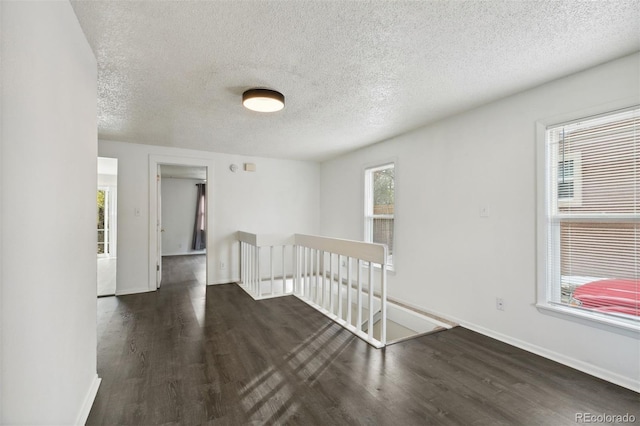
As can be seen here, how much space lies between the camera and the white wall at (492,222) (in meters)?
2.11

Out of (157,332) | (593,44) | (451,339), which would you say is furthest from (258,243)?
(593,44)

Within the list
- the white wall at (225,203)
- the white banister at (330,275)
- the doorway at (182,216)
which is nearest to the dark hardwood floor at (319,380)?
the white banister at (330,275)

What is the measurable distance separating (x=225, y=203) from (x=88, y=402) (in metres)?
3.53

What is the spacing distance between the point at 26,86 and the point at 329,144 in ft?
11.9

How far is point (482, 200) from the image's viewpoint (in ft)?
9.50

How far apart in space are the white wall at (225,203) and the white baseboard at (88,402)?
2637 mm

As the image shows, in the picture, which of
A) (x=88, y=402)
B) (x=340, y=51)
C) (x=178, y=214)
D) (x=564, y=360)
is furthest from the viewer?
(x=178, y=214)

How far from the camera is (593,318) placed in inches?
83.2

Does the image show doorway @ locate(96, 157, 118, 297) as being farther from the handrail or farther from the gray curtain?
the handrail

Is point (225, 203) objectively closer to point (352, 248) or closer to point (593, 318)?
point (352, 248)

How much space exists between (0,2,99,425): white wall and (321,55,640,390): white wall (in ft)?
10.4

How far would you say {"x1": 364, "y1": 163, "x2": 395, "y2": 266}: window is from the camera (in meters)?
4.23

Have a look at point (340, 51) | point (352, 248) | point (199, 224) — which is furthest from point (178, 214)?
point (340, 51)

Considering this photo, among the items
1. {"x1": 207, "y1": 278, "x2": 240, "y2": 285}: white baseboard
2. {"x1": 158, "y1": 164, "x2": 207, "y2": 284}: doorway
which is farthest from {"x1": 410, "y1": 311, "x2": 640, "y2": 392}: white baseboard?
{"x1": 158, "y1": 164, "x2": 207, "y2": 284}: doorway
